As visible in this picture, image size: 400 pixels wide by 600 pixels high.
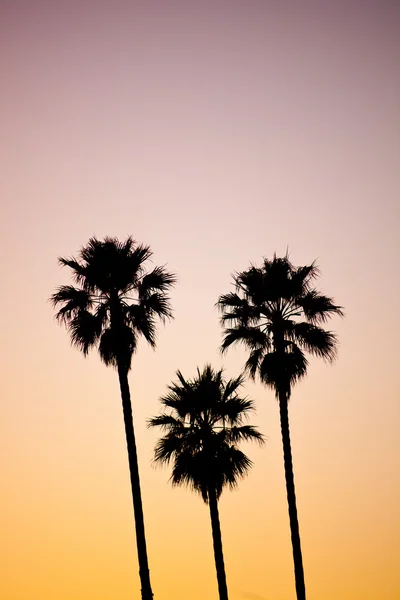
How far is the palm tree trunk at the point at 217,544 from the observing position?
3288cm

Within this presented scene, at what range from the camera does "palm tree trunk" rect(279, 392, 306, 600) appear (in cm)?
3091

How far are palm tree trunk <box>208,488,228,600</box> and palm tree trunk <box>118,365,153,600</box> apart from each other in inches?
176

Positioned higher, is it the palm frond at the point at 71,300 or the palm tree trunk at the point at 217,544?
the palm frond at the point at 71,300

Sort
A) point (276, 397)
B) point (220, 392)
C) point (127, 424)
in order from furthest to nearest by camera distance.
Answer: point (220, 392)
point (276, 397)
point (127, 424)

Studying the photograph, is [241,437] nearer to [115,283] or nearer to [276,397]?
[276,397]

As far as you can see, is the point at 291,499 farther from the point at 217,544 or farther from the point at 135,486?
the point at 135,486

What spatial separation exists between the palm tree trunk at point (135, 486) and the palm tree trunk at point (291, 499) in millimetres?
6399

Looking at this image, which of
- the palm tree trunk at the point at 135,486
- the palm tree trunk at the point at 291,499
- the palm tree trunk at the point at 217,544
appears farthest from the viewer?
the palm tree trunk at the point at 217,544

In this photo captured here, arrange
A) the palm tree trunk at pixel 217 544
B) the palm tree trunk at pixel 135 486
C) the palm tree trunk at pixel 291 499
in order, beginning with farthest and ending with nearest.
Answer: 1. the palm tree trunk at pixel 217 544
2. the palm tree trunk at pixel 291 499
3. the palm tree trunk at pixel 135 486

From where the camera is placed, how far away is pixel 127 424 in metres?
30.5

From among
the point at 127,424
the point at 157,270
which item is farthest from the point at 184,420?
the point at 157,270

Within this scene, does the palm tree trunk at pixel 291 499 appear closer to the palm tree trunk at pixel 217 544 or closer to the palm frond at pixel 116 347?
the palm tree trunk at pixel 217 544

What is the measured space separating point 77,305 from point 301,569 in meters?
14.7

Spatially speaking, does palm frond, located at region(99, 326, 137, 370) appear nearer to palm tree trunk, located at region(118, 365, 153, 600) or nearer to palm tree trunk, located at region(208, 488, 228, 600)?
palm tree trunk, located at region(118, 365, 153, 600)
